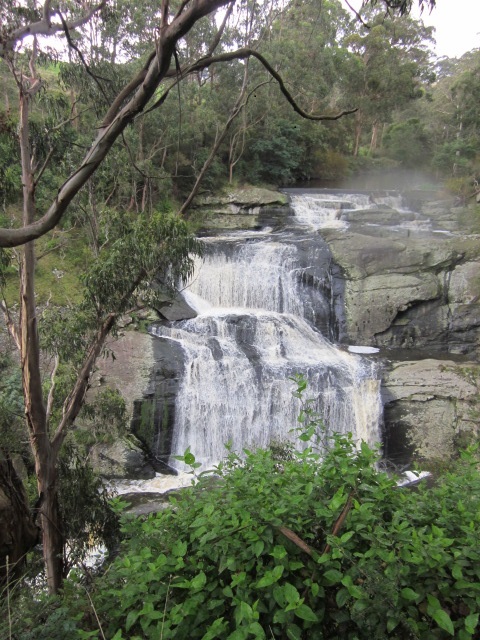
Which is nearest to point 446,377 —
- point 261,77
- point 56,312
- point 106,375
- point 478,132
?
point 106,375

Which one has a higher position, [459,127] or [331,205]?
[459,127]

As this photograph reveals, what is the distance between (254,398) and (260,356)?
1314 millimetres

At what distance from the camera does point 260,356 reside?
12.1 meters

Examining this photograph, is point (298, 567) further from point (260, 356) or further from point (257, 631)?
point (260, 356)

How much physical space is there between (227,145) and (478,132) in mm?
16136

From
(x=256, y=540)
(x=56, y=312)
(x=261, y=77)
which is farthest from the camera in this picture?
(x=261, y=77)

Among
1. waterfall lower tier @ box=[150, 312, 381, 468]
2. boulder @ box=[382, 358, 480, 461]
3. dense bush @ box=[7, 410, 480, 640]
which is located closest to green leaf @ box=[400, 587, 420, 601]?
dense bush @ box=[7, 410, 480, 640]

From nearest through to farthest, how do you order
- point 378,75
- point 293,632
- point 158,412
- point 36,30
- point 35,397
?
point 293,632
point 35,397
point 36,30
point 158,412
point 378,75

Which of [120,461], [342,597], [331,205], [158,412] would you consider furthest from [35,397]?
[331,205]

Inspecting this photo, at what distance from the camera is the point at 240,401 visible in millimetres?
11242

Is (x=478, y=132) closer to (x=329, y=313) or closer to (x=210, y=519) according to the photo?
(x=329, y=313)

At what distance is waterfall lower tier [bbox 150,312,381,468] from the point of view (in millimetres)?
11023

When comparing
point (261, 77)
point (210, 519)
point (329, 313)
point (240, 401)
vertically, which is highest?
point (261, 77)

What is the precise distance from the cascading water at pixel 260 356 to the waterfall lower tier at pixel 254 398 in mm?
24
